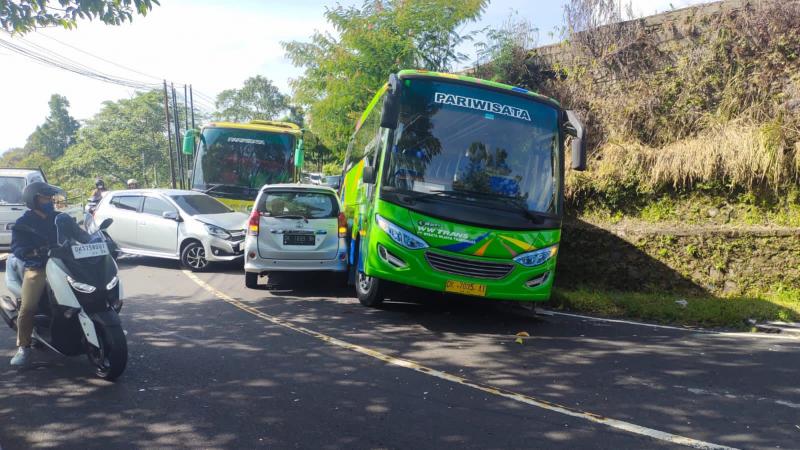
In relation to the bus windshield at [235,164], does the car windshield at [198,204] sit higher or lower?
lower

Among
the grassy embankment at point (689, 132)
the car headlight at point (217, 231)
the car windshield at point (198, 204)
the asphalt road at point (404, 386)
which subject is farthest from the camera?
the car windshield at point (198, 204)

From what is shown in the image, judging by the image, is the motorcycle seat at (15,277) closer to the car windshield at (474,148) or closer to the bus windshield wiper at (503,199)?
the car windshield at (474,148)

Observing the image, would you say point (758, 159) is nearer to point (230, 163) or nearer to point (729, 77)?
point (729, 77)

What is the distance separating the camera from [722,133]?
10930 mm

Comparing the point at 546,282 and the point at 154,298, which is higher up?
the point at 546,282

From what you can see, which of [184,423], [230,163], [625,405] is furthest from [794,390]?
[230,163]

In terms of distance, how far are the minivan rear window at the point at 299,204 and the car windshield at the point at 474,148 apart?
270 cm

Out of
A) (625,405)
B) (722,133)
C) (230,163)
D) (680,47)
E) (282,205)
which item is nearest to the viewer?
(625,405)

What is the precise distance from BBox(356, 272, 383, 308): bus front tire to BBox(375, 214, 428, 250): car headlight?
123cm

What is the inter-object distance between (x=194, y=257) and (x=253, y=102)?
6478 cm

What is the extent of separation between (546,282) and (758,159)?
4810mm

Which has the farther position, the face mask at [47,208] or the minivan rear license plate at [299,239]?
the minivan rear license plate at [299,239]

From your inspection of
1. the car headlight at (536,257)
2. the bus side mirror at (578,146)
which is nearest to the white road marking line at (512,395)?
the car headlight at (536,257)

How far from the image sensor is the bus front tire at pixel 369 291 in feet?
27.5
